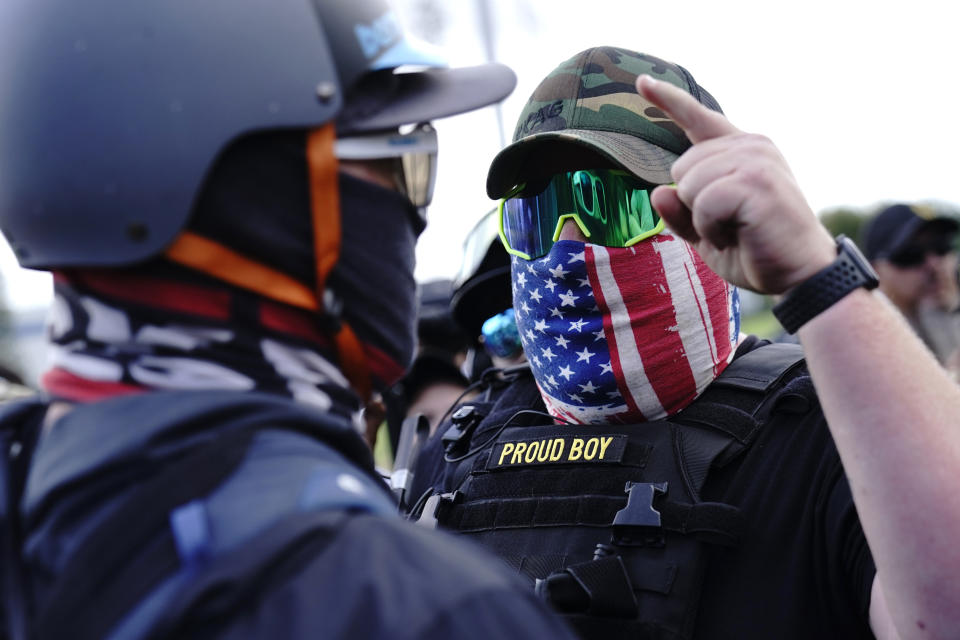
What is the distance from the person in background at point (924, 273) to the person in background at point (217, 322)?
4.96 metres

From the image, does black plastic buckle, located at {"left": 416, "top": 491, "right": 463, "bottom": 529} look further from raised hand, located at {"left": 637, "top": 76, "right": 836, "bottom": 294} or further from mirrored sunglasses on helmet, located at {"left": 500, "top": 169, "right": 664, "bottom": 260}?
raised hand, located at {"left": 637, "top": 76, "right": 836, "bottom": 294}

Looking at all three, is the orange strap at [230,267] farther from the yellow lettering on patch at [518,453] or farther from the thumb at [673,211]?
the yellow lettering on patch at [518,453]

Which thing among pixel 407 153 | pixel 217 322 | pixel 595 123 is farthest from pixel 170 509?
pixel 595 123

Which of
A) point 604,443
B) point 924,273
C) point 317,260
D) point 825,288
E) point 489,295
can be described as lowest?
point 924,273

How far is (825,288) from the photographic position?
156cm

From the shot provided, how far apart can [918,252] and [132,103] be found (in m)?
5.49

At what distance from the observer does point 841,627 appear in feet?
5.91

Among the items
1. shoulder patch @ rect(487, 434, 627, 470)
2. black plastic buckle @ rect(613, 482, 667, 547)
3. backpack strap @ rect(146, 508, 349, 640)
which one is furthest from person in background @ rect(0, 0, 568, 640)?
shoulder patch @ rect(487, 434, 627, 470)

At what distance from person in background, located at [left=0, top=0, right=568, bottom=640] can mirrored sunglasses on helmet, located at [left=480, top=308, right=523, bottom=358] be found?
2.60m

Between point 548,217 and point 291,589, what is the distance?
1620 mm

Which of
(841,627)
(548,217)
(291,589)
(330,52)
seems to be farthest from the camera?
(548,217)

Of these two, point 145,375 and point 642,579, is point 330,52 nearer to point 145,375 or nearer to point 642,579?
point 145,375

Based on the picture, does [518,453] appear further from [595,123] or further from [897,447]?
[897,447]

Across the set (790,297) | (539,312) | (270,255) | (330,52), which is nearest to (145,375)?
(270,255)
